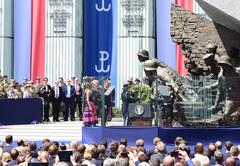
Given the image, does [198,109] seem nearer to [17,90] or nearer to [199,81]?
[199,81]

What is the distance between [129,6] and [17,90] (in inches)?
239

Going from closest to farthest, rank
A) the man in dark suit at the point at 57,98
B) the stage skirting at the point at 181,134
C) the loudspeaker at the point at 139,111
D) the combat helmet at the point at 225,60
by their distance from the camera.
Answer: the stage skirting at the point at 181,134
the loudspeaker at the point at 139,111
the combat helmet at the point at 225,60
the man in dark suit at the point at 57,98

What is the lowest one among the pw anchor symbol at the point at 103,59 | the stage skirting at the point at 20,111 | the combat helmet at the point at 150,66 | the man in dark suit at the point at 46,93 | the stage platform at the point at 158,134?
the stage platform at the point at 158,134

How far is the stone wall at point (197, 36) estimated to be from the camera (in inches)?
615

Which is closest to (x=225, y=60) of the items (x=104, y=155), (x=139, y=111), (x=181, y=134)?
(x=181, y=134)

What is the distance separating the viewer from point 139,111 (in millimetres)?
13984

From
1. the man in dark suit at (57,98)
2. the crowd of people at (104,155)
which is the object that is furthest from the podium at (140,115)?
the man in dark suit at (57,98)

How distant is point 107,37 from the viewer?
23594mm

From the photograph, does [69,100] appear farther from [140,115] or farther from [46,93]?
[140,115]

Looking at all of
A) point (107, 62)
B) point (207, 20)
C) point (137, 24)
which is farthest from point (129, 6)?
point (207, 20)

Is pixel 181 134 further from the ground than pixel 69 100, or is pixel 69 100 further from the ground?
pixel 69 100

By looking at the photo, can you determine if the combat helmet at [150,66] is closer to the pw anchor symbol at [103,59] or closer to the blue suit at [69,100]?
the blue suit at [69,100]

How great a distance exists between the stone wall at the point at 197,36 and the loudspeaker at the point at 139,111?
2.35 m

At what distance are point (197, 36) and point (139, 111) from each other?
298cm
